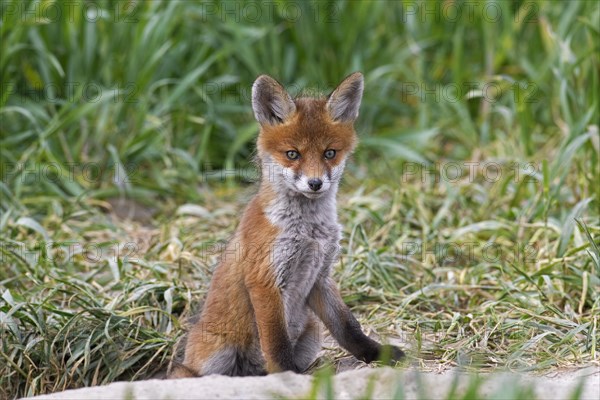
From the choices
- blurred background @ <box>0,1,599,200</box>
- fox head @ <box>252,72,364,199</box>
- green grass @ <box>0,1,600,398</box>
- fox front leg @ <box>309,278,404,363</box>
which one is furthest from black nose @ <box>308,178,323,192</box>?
blurred background @ <box>0,1,599,200</box>

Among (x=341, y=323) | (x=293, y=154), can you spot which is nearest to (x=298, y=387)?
(x=341, y=323)

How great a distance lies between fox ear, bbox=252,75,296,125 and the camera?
496 centimetres

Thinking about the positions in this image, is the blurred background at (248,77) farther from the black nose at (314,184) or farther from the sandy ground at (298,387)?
the sandy ground at (298,387)

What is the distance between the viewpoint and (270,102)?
16.5 feet

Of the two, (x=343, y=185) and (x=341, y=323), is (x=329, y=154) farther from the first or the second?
(x=343, y=185)

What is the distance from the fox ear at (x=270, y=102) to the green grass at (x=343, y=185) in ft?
4.30

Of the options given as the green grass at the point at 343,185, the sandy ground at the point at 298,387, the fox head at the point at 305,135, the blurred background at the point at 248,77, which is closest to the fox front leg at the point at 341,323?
the green grass at the point at 343,185

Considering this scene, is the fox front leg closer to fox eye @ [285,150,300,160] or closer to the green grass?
the green grass

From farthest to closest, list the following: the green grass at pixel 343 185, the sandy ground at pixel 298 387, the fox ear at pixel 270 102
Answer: the green grass at pixel 343 185
the fox ear at pixel 270 102
the sandy ground at pixel 298 387

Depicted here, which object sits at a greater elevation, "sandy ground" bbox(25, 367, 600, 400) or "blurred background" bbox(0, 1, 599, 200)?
"blurred background" bbox(0, 1, 599, 200)

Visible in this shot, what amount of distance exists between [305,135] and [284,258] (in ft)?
2.01

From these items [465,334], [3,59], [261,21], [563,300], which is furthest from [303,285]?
[261,21]

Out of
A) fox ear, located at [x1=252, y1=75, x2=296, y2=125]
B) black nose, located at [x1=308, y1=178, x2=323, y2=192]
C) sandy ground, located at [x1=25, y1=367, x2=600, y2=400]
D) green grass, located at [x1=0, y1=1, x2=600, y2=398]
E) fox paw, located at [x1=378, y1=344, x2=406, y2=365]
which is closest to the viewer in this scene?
sandy ground, located at [x1=25, y1=367, x2=600, y2=400]

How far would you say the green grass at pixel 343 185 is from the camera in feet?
17.9
